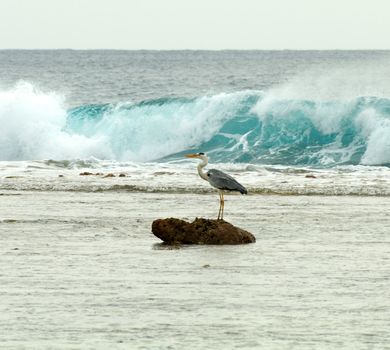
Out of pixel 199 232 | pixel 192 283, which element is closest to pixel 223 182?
pixel 199 232

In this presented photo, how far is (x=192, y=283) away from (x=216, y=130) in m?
23.3

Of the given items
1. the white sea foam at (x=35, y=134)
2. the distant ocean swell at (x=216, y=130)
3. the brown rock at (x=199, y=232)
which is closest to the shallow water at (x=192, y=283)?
the brown rock at (x=199, y=232)

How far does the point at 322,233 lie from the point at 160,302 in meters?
4.67

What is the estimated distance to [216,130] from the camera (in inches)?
1282

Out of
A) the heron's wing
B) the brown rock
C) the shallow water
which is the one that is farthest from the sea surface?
the heron's wing

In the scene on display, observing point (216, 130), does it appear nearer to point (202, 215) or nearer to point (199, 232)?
point (202, 215)

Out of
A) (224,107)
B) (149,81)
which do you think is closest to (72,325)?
(224,107)

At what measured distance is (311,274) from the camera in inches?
388

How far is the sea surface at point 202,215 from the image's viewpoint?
782 cm

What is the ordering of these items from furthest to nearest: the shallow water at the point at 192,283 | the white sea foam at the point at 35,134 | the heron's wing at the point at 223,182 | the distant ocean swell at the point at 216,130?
the white sea foam at the point at 35,134 < the distant ocean swell at the point at 216,130 < the heron's wing at the point at 223,182 < the shallow water at the point at 192,283

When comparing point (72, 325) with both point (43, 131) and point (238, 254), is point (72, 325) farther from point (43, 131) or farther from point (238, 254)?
point (43, 131)

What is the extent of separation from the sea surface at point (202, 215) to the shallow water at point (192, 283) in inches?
1.0

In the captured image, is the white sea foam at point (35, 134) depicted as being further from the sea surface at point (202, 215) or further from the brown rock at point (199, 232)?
the brown rock at point (199, 232)

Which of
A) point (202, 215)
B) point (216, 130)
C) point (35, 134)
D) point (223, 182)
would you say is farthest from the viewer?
point (216, 130)
